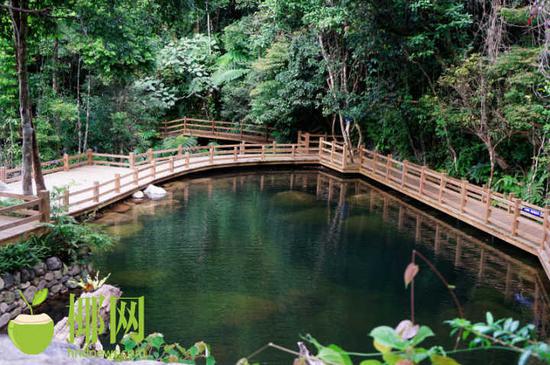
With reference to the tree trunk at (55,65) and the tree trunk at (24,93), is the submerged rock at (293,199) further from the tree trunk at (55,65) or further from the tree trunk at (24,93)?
the tree trunk at (55,65)

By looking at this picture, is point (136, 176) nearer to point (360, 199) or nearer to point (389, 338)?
point (360, 199)

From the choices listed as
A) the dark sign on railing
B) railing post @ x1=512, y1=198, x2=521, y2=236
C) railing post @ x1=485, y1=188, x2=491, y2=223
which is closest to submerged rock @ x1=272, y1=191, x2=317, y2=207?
railing post @ x1=485, y1=188, x2=491, y2=223

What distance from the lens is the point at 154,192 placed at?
17.2 metres

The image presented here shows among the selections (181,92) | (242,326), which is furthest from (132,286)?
(181,92)

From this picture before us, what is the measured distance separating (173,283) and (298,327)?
2.72m

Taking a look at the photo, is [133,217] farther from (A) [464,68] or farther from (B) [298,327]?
(A) [464,68]

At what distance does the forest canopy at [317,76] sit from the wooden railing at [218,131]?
498 mm

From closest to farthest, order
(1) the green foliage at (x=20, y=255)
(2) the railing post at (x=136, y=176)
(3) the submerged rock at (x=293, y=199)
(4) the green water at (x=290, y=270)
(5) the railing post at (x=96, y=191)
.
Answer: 1. (4) the green water at (x=290, y=270)
2. (1) the green foliage at (x=20, y=255)
3. (5) the railing post at (x=96, y=191)
4. (3) the submerged rock at (x=293, y=199)
5. (2) the railing post at (x=136, y=176)

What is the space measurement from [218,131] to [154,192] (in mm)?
9882

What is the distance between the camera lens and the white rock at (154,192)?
17.0m

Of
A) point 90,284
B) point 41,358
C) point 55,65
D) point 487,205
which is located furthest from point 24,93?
point 487,205

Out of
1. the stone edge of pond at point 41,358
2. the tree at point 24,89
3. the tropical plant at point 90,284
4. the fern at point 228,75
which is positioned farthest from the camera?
the fern at point 228,75

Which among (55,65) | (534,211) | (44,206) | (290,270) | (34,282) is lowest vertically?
(290,270)

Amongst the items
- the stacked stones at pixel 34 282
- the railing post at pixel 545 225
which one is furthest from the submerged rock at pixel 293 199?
the stacked stones at pixel 34 282
